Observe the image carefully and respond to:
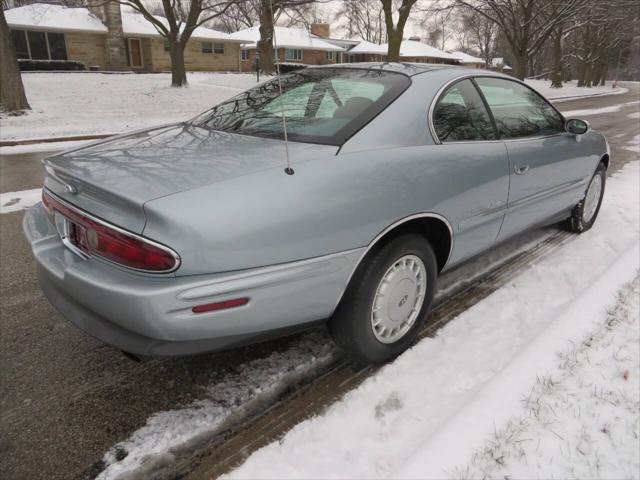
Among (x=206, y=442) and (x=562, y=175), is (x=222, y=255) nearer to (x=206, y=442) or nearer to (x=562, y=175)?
(x=206, y=442)

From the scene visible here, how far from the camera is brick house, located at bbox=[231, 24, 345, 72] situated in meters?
40.1

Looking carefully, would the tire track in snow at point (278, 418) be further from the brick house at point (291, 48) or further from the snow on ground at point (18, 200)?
the brick house at point (291, 48)

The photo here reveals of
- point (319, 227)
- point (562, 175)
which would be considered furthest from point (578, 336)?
point (319, 227)

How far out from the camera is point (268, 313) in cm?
200

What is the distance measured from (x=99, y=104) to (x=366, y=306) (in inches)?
692

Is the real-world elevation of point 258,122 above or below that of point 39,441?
above

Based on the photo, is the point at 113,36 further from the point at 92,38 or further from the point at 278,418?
the point at 278,418

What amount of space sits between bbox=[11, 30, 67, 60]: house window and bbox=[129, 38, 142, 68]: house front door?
4.62 m

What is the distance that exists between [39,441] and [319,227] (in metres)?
1.52

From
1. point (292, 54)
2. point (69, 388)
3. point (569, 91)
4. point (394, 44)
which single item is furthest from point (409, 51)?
point (69, 388)

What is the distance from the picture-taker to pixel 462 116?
9.66ft

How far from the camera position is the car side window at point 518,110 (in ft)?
10.6

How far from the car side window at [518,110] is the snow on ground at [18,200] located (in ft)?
15.7

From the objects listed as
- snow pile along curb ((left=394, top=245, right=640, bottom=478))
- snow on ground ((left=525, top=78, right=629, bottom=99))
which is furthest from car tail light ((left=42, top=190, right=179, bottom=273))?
snow on ground ((left=525, top=78, right=629, bottom=99))
